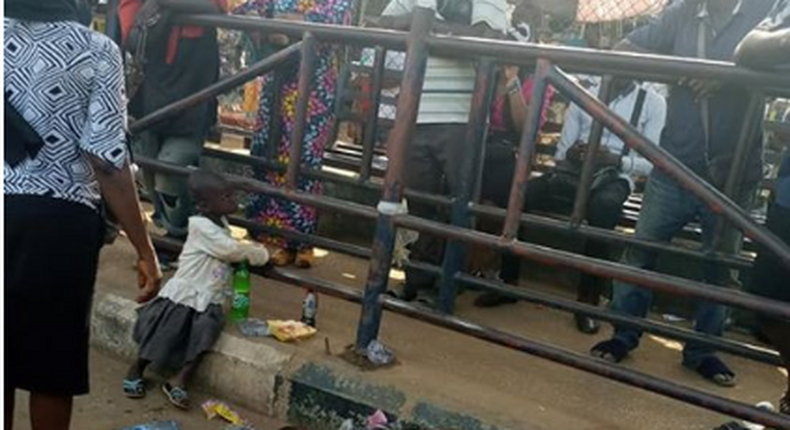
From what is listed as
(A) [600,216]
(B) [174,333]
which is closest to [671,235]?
(A) [600,216]

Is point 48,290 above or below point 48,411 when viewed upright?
above

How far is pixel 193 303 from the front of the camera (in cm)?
299

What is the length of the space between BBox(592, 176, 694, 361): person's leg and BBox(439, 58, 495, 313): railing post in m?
0.68

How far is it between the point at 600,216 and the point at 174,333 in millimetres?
2179

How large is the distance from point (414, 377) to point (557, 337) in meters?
1.02

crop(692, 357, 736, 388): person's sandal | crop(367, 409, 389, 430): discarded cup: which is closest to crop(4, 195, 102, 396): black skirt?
crop(367, 409, 389, 430): discarded cup

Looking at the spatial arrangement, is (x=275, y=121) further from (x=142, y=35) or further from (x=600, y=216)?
(x=600, y=216)

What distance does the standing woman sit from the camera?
1.91 m

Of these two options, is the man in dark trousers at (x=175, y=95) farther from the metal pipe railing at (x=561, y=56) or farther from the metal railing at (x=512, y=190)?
the metal pipe railing at (x=561, y=56)

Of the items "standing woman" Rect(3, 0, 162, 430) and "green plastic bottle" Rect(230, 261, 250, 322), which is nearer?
"standing woman" Rect(3, 0, 162, 430)

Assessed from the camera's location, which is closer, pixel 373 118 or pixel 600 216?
pixel 373 118

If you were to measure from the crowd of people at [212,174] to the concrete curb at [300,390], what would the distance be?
117mm

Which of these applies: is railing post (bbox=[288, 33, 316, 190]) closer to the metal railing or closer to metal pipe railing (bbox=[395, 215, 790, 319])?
the metal railing

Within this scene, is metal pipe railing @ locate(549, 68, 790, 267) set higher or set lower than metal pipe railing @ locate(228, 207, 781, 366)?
higher
